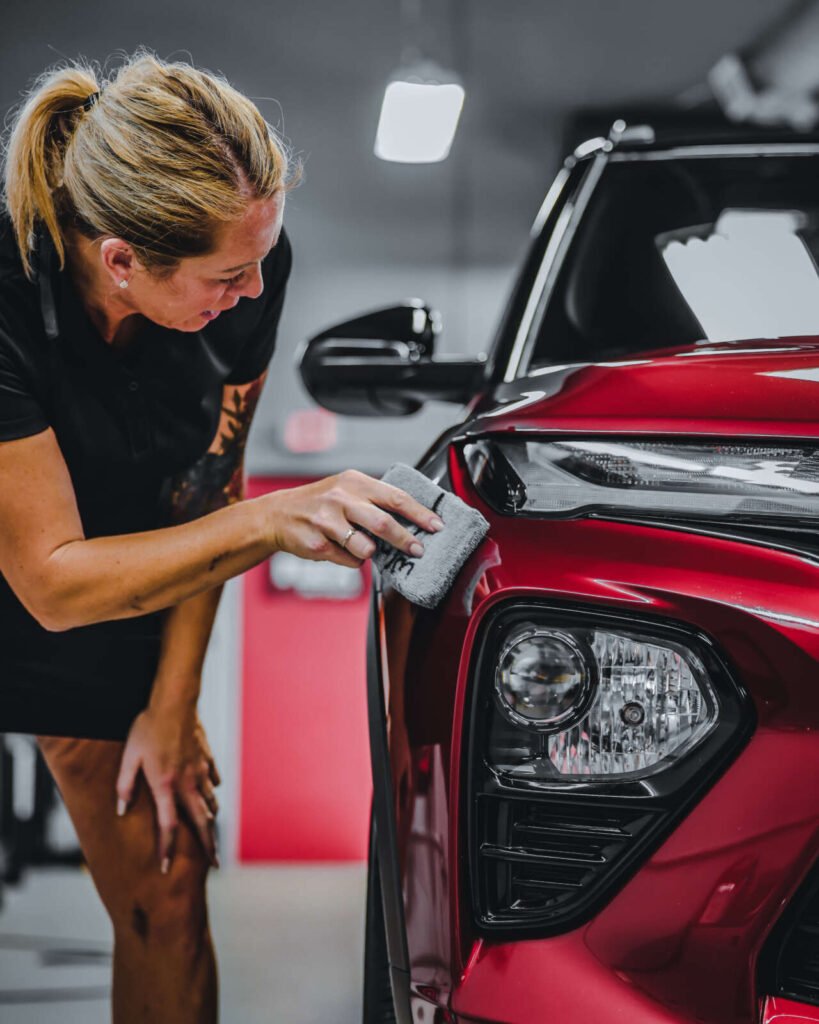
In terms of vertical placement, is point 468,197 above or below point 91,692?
above

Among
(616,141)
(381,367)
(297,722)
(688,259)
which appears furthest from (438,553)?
(297,722)

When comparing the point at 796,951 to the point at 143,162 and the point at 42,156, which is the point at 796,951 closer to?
the point at 143,162

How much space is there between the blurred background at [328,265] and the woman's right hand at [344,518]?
83.1 inches

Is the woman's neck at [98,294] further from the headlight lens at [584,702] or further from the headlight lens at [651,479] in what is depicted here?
the headlight lens at [584,702]

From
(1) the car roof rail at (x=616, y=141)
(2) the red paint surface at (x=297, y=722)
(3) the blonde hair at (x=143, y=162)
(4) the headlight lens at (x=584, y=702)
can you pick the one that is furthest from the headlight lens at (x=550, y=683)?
(2) the red paint surface at (x=297, y=722)

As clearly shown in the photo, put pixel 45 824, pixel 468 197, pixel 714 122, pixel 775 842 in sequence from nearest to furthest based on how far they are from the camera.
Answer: pixel 775 842
pixel 714 122
pixel 468 197
pixel 45 824

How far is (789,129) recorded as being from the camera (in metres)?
1.76

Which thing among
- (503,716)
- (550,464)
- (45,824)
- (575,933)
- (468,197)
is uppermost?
(468,197)

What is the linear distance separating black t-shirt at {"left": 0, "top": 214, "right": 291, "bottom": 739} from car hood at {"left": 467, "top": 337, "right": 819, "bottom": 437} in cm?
54

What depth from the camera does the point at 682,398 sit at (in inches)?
35.5

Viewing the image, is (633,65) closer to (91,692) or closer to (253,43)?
(253,43)

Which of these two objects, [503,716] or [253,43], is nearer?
[503,716]

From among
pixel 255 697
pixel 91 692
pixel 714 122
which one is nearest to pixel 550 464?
pixel 91 692

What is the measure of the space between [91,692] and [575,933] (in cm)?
88
